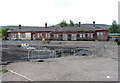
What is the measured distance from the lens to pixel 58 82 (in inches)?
303

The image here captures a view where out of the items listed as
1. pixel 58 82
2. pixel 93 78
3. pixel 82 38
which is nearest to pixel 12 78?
pixel 58 82

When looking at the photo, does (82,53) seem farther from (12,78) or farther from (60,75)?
(12,78)

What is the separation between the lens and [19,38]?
45156 mm

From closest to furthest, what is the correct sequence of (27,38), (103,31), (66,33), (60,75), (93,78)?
(93,78) → (60,75) → (103,31) → (66,33) → (27,38)

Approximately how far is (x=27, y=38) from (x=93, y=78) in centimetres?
3837

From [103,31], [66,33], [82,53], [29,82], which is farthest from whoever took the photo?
[66,33]

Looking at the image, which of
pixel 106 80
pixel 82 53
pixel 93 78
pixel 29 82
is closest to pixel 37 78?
pixel 29 82

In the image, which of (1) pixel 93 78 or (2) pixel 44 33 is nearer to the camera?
(1) pixel 93 78

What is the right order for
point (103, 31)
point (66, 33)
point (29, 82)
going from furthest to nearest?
point (66, 33) → point (103, 31) → point (29, 82)

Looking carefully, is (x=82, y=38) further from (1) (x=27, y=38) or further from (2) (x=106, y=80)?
(2) (x=106, y=80)

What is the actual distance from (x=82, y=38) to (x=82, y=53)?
2122 centimetres

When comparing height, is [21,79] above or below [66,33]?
below

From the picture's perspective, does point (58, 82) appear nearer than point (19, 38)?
Yes

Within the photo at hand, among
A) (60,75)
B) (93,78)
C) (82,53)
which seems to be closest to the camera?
(93,78)
